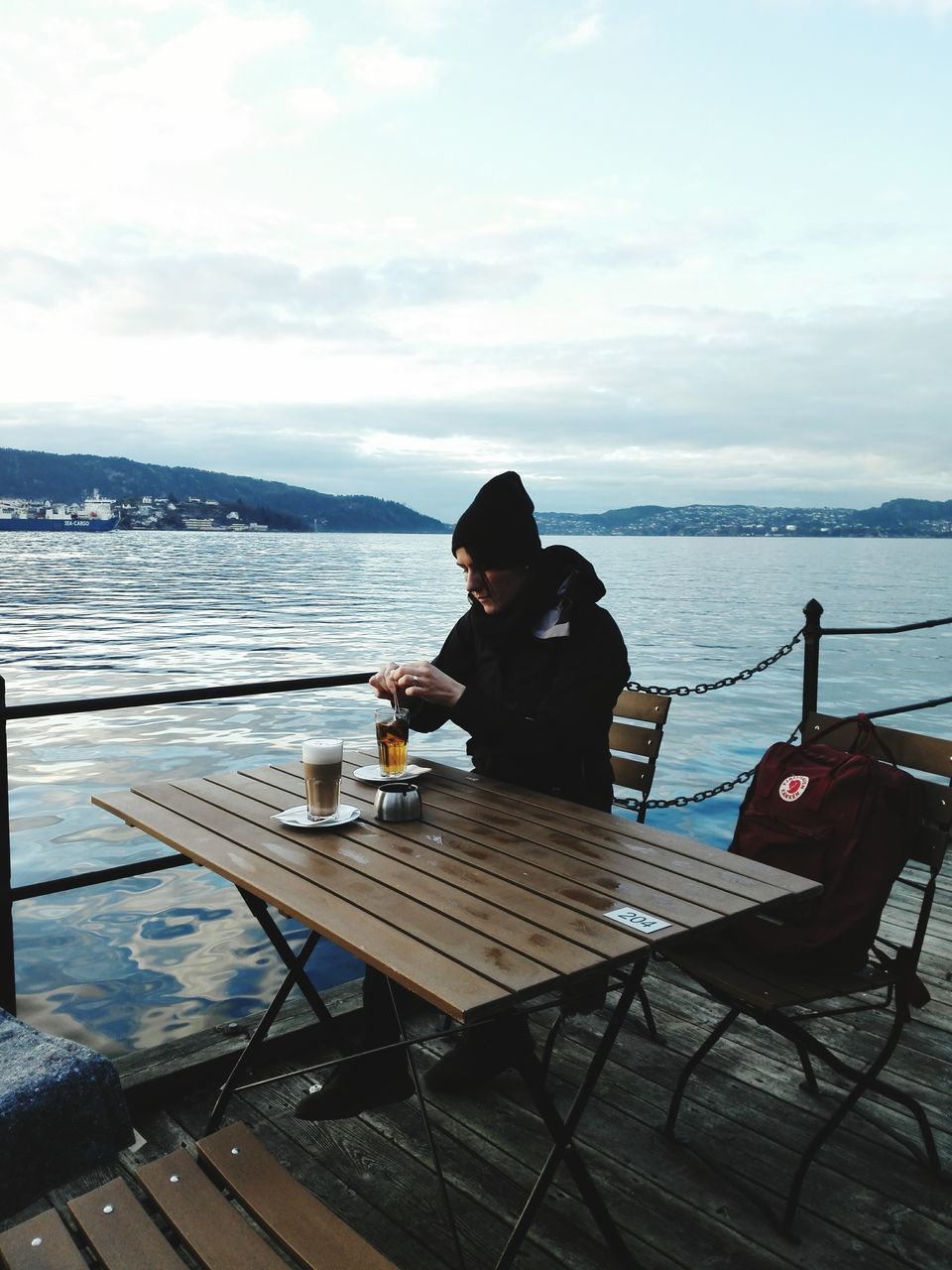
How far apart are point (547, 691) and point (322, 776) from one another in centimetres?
80

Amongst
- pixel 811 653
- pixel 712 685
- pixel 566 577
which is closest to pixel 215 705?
pixel 712 685

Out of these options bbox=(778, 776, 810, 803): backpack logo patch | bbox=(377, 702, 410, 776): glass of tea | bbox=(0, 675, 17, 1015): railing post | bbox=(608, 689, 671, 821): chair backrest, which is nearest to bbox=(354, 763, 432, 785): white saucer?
bbox=(377, 702, 410, 776): glass of tea

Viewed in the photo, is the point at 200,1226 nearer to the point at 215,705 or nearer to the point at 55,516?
the point at 215,705

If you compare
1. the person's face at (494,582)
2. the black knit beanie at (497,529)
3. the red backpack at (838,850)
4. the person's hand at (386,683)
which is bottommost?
the red backpack at (838,850)

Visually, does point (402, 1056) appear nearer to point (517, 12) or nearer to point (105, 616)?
point (517, 12)

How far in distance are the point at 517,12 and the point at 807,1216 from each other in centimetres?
709

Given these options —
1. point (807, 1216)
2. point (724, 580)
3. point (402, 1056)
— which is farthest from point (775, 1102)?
point (724, 580)

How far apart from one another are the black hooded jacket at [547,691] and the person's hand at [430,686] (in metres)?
0.03

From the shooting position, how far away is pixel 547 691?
8.80 ft

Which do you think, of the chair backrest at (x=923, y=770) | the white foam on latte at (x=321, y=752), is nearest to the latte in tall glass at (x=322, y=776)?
the white foam on latte at (x=321, y=752)

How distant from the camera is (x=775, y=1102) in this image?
2580mm

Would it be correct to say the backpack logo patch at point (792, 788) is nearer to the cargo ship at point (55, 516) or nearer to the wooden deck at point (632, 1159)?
the wooden deck at point (632, 1159)

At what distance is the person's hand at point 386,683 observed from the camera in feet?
8.56

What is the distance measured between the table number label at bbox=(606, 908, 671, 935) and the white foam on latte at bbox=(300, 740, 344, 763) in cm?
77
